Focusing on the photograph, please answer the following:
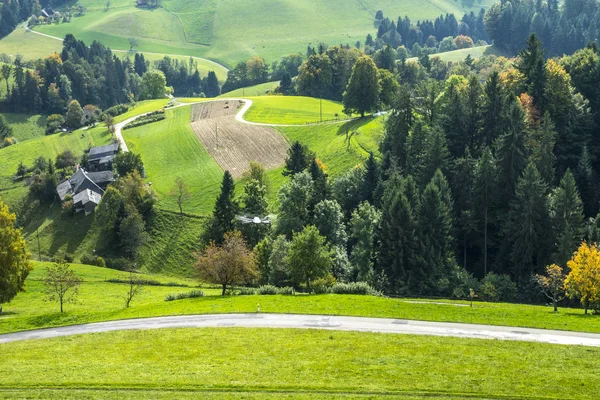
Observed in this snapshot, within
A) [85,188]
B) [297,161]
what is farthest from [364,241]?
[85,188]

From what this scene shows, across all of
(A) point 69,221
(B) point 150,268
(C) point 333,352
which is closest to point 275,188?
(B) point 150,268

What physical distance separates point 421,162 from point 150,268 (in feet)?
158

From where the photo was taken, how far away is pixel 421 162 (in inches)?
4235

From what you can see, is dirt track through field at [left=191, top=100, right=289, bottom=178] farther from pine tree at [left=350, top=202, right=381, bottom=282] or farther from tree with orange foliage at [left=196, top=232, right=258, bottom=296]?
tree with orange foliage at [left=196, top=232, right=258, bottom=296]

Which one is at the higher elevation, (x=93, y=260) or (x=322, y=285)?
(x=322, y=285)

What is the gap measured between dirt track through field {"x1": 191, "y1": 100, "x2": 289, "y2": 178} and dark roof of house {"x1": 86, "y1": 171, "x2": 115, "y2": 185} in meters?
22.1

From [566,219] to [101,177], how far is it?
9234 centimetres

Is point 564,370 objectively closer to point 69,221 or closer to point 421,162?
point 421,162

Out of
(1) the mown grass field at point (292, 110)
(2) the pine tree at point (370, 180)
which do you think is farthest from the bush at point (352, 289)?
(1) the mown grass field at point (292, 110)

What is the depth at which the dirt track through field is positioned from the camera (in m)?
138

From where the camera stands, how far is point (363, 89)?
491ft

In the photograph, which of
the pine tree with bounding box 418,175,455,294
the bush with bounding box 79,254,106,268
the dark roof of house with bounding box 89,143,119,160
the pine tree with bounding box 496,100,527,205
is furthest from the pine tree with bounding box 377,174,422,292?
the dark roof of house with bounding box 89,143,119,160

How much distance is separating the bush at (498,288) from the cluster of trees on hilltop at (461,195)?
0.16m

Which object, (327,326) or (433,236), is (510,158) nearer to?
(433,236)
